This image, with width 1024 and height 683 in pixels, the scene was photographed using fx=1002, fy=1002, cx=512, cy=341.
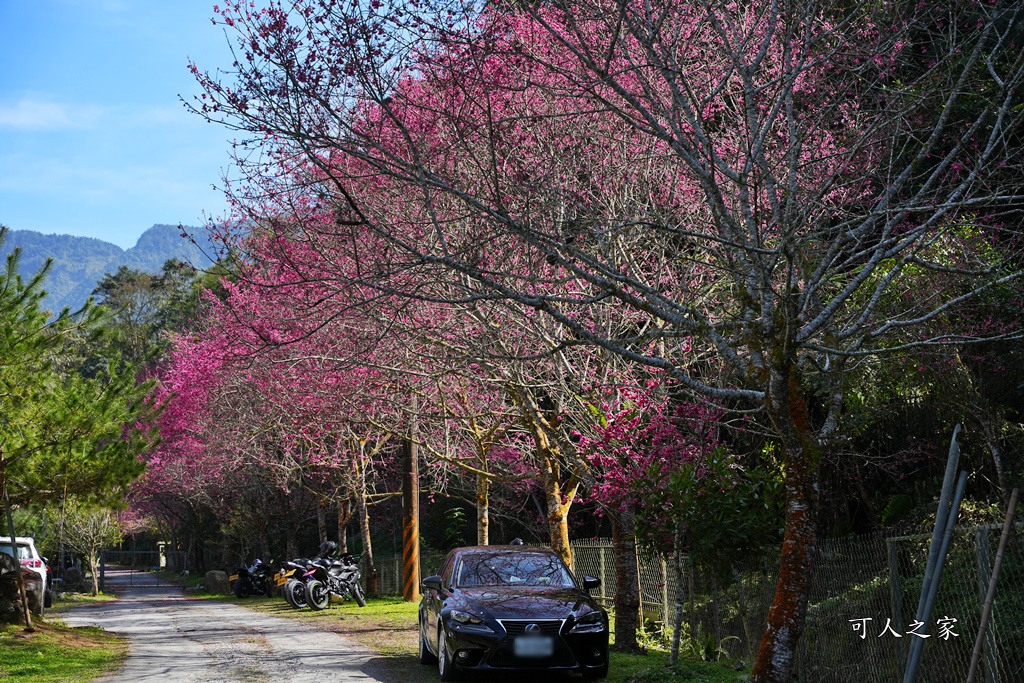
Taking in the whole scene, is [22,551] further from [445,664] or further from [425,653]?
[445,664]

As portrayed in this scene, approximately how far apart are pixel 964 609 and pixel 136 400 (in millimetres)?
14574

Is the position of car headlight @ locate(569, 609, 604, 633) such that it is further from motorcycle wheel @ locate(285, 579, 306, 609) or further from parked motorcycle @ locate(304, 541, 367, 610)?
motorcycle wheel @ locate(285, 579, 306, 609)

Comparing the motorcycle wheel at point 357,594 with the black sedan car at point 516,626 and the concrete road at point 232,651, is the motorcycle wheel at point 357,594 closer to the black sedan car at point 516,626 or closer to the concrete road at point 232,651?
the concrete road at point 232,651

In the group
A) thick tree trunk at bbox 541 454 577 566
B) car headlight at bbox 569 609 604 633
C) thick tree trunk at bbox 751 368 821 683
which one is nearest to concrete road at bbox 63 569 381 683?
car headlight at bbox 569 609 604 633

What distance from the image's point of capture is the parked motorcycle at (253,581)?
1286 inches

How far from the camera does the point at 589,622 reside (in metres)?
10.1

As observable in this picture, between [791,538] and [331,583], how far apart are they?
19367 mm

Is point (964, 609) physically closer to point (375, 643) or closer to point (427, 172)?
point (427, 172)

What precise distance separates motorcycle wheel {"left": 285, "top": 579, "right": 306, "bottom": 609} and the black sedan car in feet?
46.9

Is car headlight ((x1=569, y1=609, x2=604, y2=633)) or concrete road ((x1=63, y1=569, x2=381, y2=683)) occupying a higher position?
car headlight ((x1=569, y1=609, x2=604, y2=633))

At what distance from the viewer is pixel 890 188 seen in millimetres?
8141

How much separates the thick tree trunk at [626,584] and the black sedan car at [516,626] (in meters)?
1.61

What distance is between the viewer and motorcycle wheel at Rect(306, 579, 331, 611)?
2436 cm

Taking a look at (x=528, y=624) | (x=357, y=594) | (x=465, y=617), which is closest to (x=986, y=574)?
(x=528, y=624)
